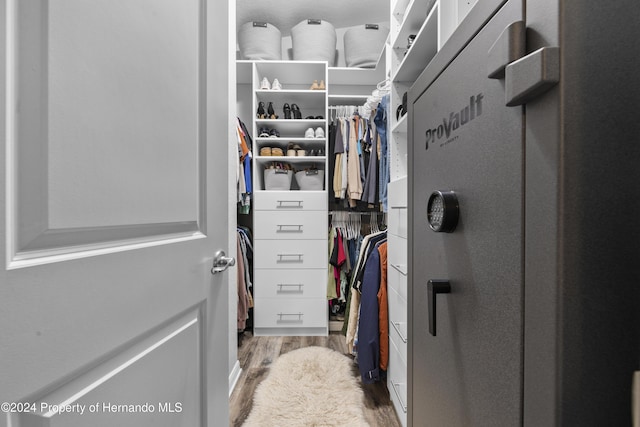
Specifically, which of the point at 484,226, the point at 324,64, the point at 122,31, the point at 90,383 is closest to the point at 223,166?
the point at 122,31

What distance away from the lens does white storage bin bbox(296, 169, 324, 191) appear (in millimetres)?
2504

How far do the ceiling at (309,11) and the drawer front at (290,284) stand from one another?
2.10 metres

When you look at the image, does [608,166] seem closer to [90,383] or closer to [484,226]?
[484,226]

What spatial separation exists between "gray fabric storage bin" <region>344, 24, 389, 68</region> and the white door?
2007mm

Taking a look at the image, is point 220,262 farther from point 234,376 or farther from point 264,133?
point 264,133

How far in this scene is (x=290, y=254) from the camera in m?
2.37

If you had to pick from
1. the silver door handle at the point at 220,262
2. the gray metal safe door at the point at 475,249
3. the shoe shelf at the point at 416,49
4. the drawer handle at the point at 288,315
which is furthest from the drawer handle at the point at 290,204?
the gray metal safe door at the point at 475,249

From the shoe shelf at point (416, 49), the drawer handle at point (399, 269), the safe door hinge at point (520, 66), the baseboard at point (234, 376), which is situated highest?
the shoe shelf at point (416, 49)

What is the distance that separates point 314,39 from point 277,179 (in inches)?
46.4

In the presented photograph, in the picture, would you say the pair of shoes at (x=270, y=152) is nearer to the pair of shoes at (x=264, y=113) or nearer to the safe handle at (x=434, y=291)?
the pair of shoes at (x=264, y=113)

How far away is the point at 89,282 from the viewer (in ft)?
1.43

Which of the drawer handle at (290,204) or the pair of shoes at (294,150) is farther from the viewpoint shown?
the pair of shoes at (294,150)

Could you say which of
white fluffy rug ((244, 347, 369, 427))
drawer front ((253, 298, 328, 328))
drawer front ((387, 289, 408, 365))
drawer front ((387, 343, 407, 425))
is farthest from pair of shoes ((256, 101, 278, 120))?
drawer front ((387, 343, 407, 425))

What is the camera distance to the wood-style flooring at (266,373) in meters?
1.40
